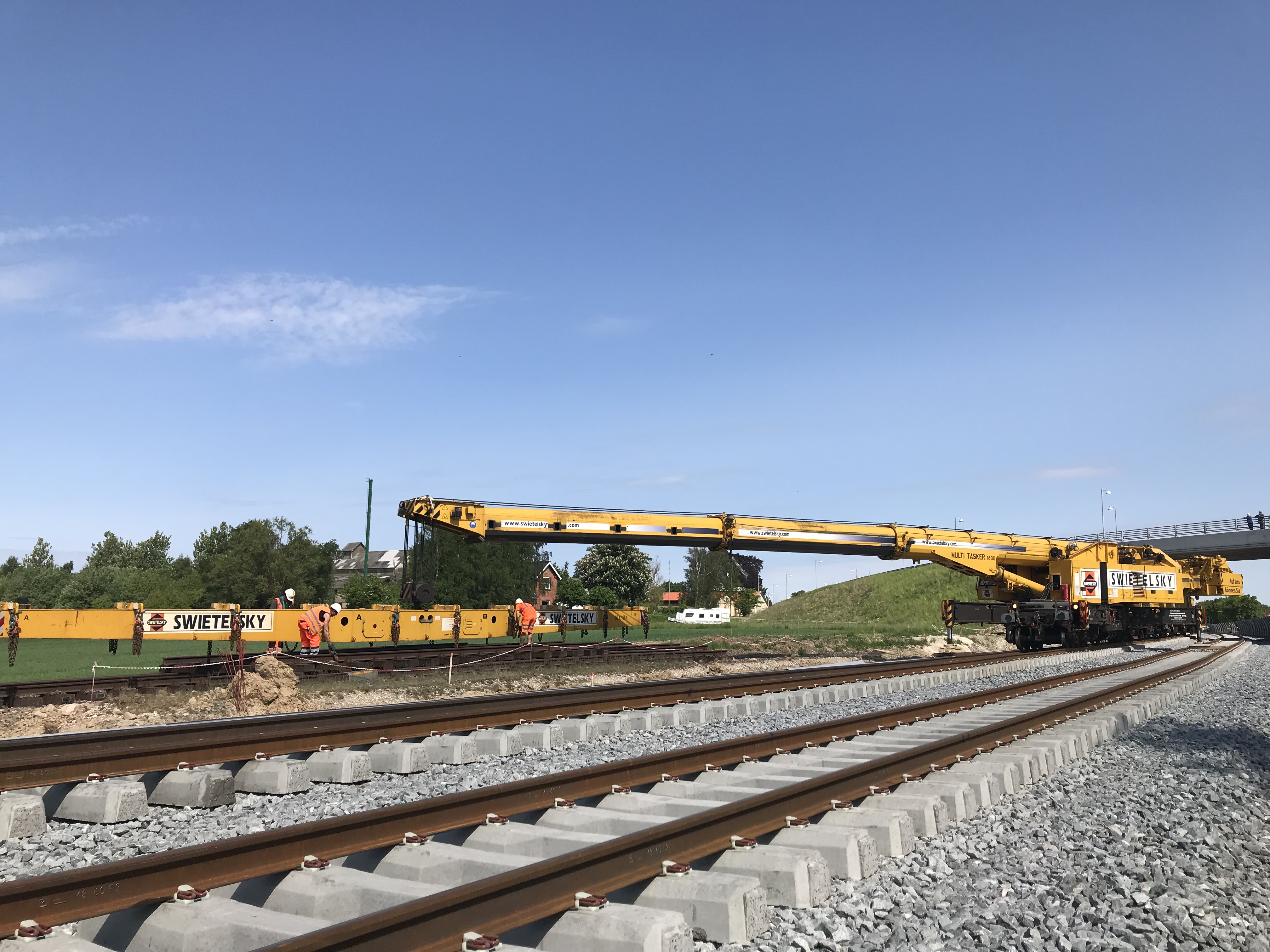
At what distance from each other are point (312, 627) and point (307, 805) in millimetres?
12299

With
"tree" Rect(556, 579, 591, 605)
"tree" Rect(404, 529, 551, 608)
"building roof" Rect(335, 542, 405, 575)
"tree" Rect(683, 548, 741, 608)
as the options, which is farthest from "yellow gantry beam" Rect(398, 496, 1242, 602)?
"building roof" Rect(335, 542, 405, 575)

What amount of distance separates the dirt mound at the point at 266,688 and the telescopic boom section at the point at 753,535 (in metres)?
5.01

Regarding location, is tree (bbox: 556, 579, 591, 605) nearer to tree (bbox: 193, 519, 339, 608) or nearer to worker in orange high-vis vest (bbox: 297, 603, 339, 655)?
tree (bbox: 193, 519, 339, 608)

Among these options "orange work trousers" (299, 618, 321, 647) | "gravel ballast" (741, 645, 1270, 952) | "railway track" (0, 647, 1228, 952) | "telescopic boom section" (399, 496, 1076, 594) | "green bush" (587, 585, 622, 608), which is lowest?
"gravel ballast" (741, 645, 1270, 952)

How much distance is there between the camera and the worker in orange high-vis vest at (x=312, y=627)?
1866cm

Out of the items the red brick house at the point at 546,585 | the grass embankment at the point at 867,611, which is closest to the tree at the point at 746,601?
the grass embankment at the point at 867,611

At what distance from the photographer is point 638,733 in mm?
10836

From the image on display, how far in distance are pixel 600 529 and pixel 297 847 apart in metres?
16.2

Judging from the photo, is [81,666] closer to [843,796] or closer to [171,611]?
[171,611]

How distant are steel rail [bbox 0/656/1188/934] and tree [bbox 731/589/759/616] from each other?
7645cm

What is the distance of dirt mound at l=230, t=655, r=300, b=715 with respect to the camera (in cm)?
1376

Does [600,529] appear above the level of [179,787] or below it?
above

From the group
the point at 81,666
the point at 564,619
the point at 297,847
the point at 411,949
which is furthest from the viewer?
the point at 564,619

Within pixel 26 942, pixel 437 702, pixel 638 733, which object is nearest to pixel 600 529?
pixel 437 702
